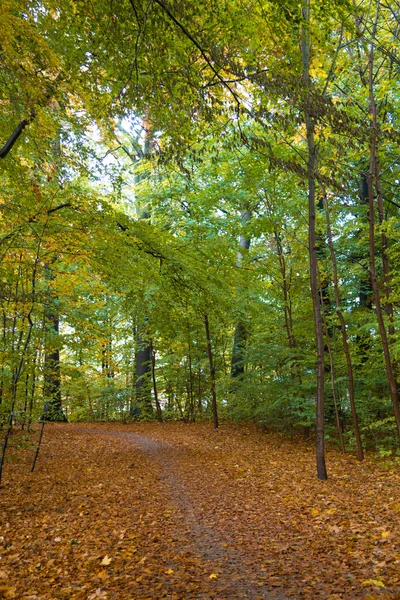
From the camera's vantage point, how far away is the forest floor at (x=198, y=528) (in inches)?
146

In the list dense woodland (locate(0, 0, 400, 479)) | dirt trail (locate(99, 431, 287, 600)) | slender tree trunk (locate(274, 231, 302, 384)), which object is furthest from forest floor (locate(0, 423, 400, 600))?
slender tree trunk (locate(274, 231, 302, 384))

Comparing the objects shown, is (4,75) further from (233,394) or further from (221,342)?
(221,342)

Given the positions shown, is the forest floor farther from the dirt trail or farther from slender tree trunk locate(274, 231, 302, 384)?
slender tree trunk locate(274, 231, 302, 384)

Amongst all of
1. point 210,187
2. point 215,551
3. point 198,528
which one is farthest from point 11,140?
point 215,551

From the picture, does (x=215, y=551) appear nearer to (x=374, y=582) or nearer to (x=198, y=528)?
(x=198, y=528)

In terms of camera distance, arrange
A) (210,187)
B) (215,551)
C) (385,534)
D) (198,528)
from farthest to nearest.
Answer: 1. (210,187)
2. (198,528)
3. (385,534)
4. (215,551)

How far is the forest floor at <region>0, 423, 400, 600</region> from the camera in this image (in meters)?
3.71

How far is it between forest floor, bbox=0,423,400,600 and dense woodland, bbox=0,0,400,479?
1226 mm

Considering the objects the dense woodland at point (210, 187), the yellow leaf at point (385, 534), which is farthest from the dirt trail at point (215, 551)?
the dense woodland at point (210, 187)

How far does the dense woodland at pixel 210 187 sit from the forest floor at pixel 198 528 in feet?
4.02

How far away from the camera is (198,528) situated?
5211 mm

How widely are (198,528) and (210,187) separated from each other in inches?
389

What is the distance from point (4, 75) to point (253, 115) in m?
3.94

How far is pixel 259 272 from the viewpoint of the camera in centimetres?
1188
